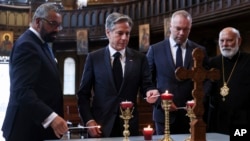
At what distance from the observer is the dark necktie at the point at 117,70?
131 inches

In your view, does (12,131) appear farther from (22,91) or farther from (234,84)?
(234,84)

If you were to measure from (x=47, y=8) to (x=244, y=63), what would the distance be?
2.21 metres

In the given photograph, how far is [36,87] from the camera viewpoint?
2.98 meters

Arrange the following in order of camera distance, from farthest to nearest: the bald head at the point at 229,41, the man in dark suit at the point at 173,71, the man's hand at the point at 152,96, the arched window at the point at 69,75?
the arched window at the point at 69,75
the bald head at the point at 229,41
the man in dark suit at the point at 173,71
the man's hand at the point at 152,96

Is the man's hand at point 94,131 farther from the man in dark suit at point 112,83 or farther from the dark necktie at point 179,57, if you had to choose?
the dark necktie at point 179,57

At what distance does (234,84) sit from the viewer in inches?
158

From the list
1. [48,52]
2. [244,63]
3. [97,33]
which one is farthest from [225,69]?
[97,33]

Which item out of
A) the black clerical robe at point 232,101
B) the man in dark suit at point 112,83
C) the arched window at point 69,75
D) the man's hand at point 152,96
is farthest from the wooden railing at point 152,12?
the man's hand at point 152,96

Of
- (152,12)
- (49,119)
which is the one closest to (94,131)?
(49,119)

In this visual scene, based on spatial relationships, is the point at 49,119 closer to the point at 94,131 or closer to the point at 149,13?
the point at 94,131

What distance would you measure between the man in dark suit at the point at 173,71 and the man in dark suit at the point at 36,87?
0.98m

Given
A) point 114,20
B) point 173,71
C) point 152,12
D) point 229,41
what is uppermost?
point 152,12

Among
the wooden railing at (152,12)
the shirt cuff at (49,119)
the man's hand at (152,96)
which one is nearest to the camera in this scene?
the shirt cuff at (49,119)

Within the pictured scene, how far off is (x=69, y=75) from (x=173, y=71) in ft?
54.3
